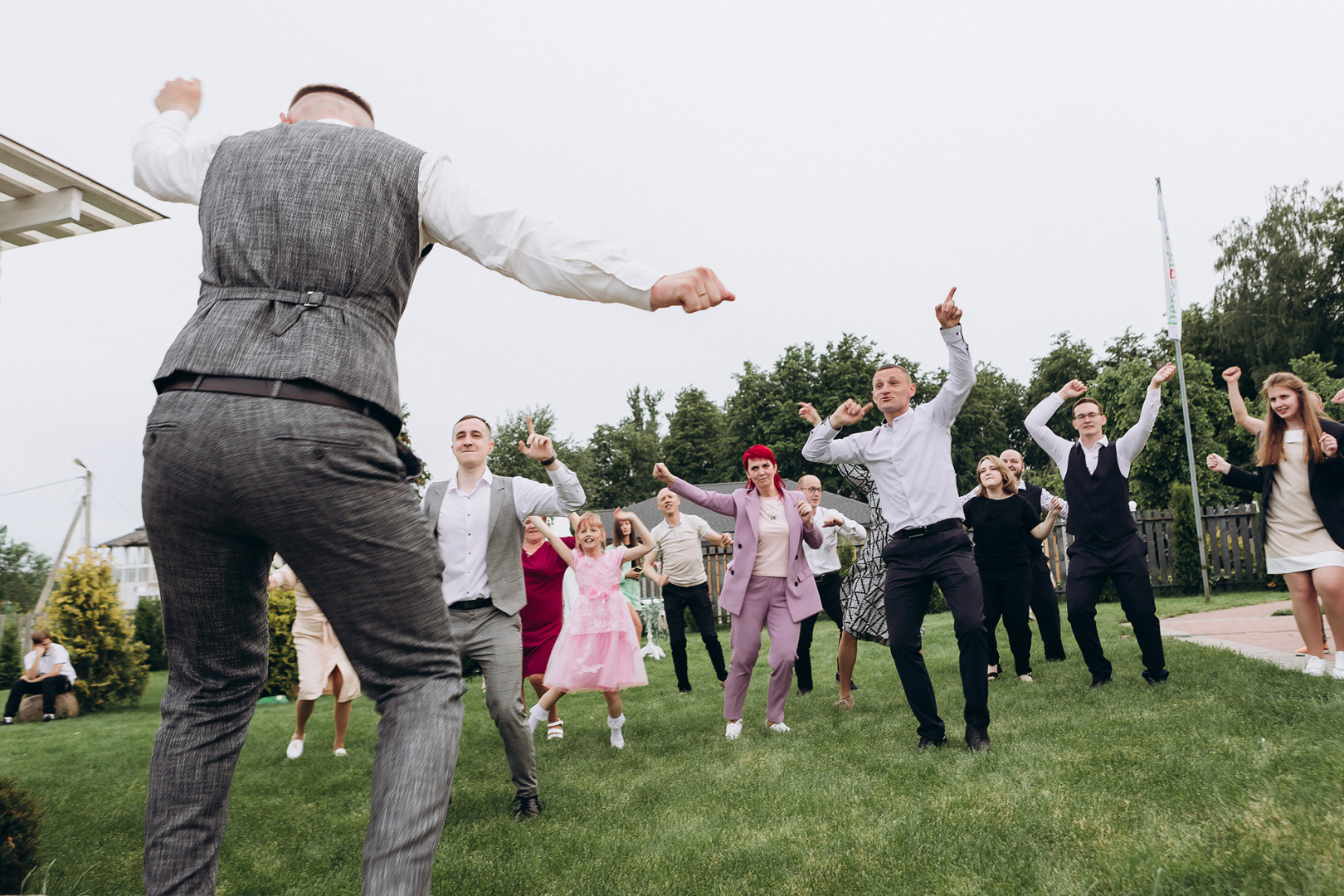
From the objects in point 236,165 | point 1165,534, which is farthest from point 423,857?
point 1165,534

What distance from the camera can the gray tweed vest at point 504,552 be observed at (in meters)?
4.83

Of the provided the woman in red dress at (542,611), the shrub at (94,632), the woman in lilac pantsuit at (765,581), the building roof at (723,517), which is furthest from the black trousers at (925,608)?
the building roof at (723,517)

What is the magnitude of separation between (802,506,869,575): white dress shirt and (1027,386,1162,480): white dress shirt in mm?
Result: 1884

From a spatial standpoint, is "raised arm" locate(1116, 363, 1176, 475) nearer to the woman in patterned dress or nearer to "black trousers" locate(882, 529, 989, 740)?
the woman in patterned dress

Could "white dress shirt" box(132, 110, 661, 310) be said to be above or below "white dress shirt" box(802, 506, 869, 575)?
above

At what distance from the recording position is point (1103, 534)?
21.4 ft

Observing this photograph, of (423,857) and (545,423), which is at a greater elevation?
(545,423)

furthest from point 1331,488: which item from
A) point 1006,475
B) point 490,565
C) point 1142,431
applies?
point 490,565

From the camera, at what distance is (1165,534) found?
18.2 m

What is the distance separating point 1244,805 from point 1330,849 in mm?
529

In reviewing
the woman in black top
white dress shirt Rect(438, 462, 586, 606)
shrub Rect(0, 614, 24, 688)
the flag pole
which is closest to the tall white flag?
the flag pole

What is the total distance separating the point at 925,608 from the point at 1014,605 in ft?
10.2

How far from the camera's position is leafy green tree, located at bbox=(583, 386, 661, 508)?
5794cm

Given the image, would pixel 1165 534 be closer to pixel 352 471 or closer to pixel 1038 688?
pixel 1038 688
